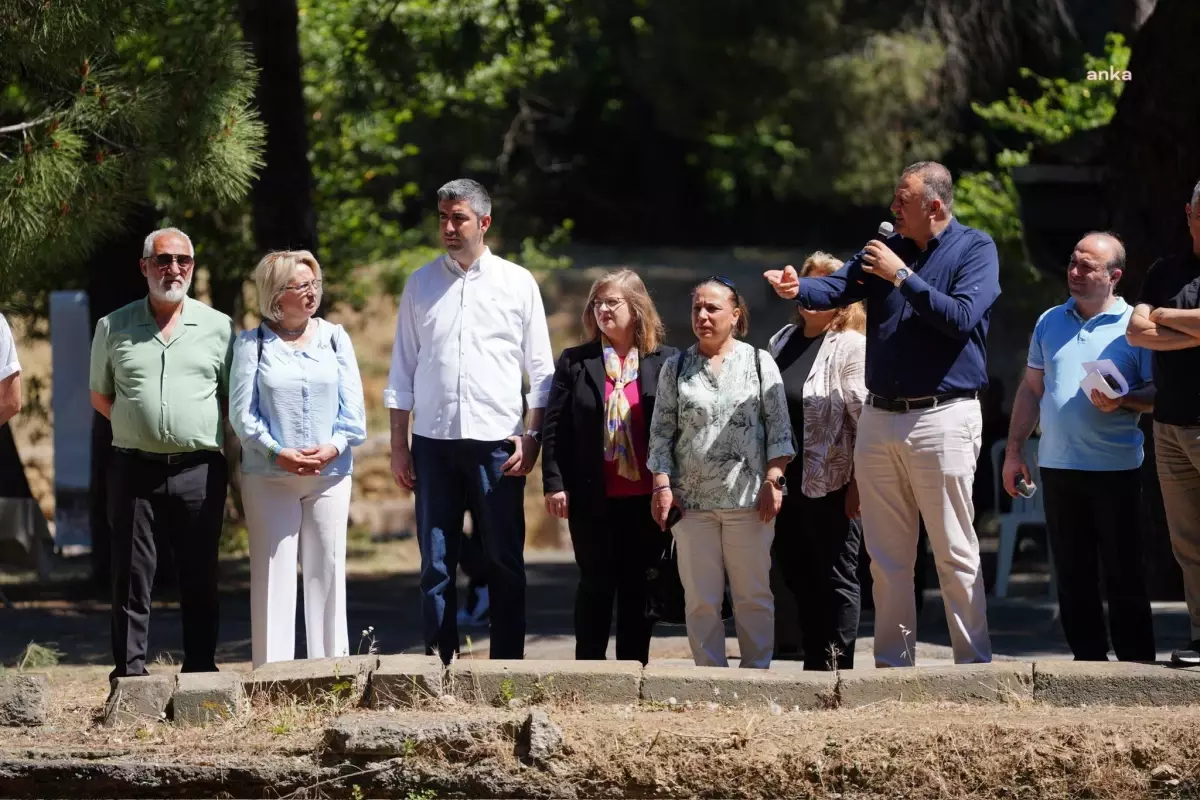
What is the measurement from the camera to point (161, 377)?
6547 millimetres

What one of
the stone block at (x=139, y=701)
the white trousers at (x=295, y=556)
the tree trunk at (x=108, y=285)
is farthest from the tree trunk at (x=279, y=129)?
the stone block at (x=139, y=701)

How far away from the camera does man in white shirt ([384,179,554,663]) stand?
21.7ft

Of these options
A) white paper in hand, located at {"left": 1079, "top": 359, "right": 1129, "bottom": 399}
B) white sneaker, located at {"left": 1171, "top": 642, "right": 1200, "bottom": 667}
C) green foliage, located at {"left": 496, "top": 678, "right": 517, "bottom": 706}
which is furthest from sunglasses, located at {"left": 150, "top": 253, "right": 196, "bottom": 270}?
white sneaker, located at {"left": 1171, "top": 642, "right": 1200, "bottom": 667}

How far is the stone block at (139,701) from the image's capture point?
240 inches

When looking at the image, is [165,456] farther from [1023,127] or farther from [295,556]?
[1023,127]

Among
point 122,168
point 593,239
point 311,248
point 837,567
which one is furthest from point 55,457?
point 593,239

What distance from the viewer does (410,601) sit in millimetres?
10906

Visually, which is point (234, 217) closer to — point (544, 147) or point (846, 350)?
point (846, 350)

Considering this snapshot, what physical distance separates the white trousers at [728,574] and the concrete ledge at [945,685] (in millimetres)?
684

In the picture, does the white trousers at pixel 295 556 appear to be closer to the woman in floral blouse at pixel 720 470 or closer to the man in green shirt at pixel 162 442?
the man in green shirt at pixel 162 442

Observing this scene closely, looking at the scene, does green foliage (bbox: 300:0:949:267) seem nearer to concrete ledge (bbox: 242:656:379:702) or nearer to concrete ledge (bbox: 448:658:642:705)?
concrete ledge (bbox: 242:656:379:702)

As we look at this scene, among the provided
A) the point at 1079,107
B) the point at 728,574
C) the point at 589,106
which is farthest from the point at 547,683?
the point at 589,106

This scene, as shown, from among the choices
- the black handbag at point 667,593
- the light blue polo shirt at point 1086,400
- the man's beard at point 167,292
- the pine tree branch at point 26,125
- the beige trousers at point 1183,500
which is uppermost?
the pine tree branch at point 26,125

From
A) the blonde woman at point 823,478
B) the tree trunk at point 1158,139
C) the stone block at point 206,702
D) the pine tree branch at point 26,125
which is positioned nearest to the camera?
the stone block at point 206,702
